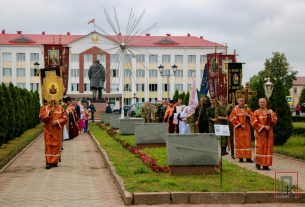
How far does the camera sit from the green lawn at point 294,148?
1858 cm

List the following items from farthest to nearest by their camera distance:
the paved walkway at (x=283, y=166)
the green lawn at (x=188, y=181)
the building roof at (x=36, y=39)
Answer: the building roof at (x=36, y=39) < the paved walkway at (x=283, y=166) < the green lawn at (x=188, y=181)

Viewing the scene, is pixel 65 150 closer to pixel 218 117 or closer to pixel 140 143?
pixel 140 143

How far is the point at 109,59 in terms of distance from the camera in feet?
314

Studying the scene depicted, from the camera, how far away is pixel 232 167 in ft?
47.0

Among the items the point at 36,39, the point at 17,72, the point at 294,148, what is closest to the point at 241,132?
the point at 294,148

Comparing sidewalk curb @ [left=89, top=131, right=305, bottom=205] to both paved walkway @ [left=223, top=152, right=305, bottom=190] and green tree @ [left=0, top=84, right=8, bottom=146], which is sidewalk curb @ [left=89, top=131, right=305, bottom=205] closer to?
paved walkway @ [left=223, top=152, right=305, bottom=190]

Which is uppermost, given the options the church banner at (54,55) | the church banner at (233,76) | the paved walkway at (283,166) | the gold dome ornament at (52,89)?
the church banner at (54,55)

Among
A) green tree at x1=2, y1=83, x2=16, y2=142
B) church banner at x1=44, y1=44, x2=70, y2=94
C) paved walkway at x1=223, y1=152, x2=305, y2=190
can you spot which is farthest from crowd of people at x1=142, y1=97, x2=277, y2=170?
church banner at x1=44, y1=44, x2=70, y2=94

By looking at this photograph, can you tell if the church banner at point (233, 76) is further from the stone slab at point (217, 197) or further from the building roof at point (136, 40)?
the building roof at point (136, 40)

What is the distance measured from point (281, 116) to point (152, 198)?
44.9 feet

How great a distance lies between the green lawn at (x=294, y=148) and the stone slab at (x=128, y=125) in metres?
6.96

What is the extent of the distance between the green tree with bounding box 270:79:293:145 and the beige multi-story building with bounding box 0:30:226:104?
243ft

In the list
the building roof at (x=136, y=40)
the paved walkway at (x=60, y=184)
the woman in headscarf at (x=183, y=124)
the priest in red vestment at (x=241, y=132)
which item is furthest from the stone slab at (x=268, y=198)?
the building roof at (x=136, y=40)

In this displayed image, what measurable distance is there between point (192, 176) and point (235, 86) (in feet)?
53.8
